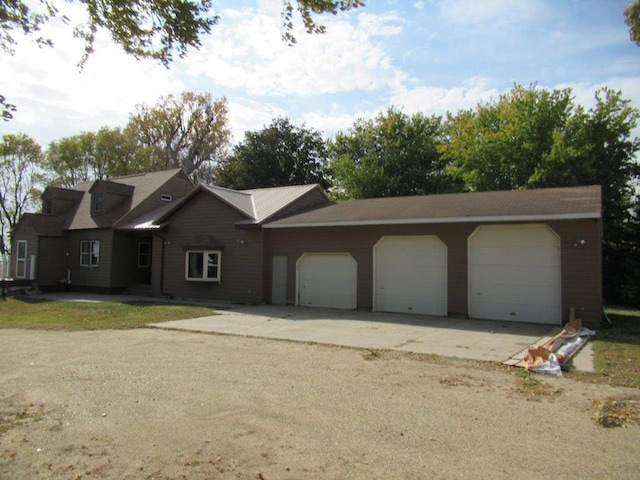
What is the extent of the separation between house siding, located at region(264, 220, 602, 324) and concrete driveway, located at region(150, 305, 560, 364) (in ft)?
3.25

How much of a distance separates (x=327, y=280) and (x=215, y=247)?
5286 mm

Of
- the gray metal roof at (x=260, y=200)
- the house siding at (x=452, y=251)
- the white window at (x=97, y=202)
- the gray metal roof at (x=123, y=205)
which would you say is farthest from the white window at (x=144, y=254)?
the house siding at (x=452, y=251)

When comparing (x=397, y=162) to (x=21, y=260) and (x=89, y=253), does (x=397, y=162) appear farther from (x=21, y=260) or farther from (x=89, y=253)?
(x=21, y=260)

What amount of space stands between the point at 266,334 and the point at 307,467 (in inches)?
299

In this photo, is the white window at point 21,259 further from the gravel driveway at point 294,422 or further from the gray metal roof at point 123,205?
the gravel driveway at point 294,422

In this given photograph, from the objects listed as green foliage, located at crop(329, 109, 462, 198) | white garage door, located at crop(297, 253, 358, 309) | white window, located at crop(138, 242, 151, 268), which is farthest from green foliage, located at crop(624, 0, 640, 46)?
green foliage, located at crop(329, 109, 462, 198)

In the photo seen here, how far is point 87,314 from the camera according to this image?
1544cm

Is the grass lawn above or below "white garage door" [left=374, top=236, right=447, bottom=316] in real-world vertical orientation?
below

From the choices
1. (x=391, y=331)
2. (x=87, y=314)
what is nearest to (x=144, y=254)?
(x=87, y=314)

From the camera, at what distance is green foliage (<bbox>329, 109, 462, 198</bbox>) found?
34594mm

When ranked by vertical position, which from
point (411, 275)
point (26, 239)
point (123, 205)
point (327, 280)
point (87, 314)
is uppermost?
point (123, 205)

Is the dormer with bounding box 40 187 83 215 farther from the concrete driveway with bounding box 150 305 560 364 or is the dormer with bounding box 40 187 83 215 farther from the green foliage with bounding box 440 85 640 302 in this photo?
the green foliage with bounding box 440 85 640 302

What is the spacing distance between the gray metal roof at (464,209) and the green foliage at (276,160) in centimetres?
2303

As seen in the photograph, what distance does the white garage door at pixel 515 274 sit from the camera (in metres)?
13.2
